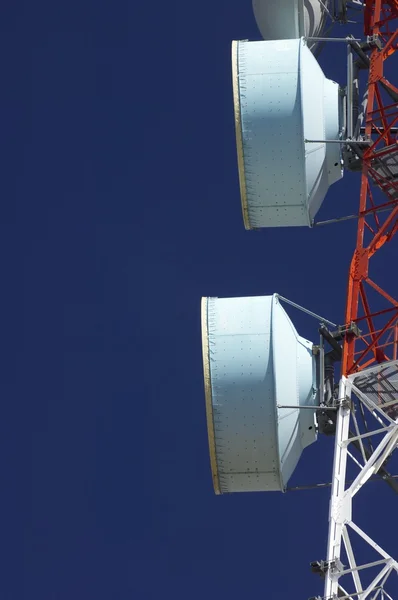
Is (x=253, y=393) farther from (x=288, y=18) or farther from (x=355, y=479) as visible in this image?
(x=288, y=18)

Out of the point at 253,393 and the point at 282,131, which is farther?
the point at 282,131

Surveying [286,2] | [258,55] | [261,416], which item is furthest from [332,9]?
[261,416]

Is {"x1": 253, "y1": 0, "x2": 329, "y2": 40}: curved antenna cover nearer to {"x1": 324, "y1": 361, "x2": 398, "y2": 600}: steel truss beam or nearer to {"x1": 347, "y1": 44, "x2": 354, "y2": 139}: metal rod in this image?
{"x1": 347, "y1": 44, "x2": 354, "y2": 139}: metal rod

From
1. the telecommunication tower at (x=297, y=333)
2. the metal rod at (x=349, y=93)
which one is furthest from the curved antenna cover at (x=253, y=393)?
the metal rod at (x=349, y=93)

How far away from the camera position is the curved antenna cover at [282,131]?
4006 centimetres

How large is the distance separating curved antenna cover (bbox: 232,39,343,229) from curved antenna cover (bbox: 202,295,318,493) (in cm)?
408

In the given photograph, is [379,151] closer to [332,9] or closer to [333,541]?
[332,9]

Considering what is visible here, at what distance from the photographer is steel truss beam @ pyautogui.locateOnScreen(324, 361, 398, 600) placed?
32438 mm

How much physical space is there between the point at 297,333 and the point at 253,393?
3727 millimetres

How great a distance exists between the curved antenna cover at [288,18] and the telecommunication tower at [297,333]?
103 centimetres

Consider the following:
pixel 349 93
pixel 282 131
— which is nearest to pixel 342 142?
pixel 282 131

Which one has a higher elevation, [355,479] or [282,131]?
[282,131]

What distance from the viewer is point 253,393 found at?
36.4m

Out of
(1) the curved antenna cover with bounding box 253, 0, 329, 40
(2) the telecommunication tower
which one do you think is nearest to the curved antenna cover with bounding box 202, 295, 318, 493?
(2) the telecommunication tower
